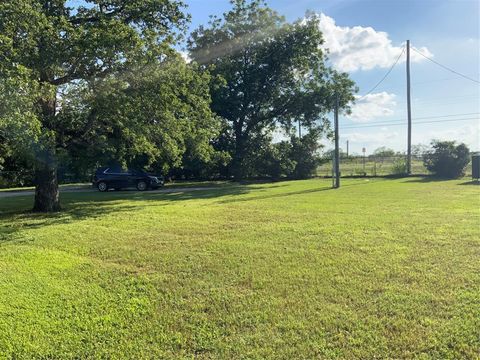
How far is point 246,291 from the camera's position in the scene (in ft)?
15.6

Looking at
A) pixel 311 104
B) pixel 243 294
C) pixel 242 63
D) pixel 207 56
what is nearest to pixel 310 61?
pixel 311 104

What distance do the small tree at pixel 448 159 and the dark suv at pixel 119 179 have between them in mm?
19244

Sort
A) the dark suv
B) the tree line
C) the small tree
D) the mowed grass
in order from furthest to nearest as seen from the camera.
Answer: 1. the small tree
2. the dark suv
3. the tree line
4. the mowed grass

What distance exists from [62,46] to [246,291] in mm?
7968

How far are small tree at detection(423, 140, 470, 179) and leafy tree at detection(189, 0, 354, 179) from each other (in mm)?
7229

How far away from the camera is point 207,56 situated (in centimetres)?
2553

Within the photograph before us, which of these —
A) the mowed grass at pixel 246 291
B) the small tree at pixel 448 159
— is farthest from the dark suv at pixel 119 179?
the small tree at pixel 448 159

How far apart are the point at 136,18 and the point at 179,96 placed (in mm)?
2814

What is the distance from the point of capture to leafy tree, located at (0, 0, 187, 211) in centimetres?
888

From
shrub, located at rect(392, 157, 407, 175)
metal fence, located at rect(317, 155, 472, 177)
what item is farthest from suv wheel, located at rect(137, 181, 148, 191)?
shrub, located at rect(392, 157, 407, 175)

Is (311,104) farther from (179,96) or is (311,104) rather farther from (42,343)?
(42,343)

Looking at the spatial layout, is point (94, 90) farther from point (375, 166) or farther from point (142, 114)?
point (375, 166)

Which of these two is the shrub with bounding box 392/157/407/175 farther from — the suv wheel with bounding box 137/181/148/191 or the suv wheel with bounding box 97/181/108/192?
the suv wheel with bounding box 97/181/108/192

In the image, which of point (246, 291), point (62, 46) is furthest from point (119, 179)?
point (246, 291)
